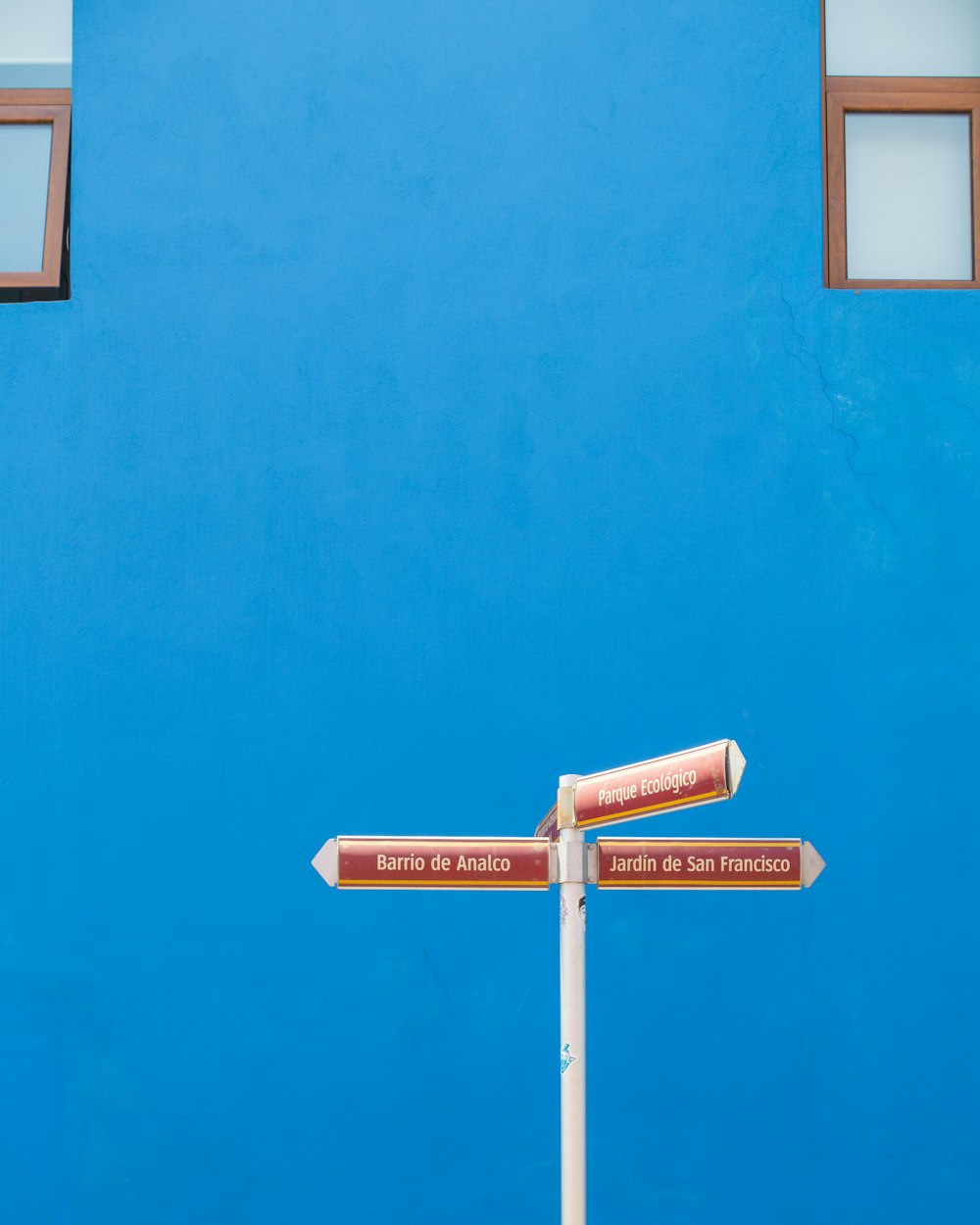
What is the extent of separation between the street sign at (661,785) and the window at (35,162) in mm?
3370

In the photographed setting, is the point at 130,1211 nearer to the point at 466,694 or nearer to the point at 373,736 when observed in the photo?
the point at 373,736

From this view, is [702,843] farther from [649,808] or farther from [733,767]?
[733,767]

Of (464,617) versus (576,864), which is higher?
(464,617)

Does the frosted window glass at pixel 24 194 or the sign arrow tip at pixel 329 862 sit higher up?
the frosted window glass at pixel 24 194

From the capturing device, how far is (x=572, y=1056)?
326 cm

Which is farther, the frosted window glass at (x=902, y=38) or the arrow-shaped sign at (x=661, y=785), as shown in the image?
the frosted window glass at (x=902, y=38)

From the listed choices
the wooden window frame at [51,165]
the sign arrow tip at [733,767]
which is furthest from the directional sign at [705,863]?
the wooden window frame at [51,165]

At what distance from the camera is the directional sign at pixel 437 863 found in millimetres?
3344

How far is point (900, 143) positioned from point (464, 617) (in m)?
2.62

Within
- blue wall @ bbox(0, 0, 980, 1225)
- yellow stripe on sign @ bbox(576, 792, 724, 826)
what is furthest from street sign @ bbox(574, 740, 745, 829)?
blue wall @ bbox(0, 0, 980, 1225)

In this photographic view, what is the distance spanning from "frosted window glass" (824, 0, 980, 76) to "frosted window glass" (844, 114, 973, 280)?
21cm

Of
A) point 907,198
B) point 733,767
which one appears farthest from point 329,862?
point 907,198

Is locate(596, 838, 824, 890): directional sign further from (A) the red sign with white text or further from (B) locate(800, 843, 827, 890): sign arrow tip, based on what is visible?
(A) the red sign with white text

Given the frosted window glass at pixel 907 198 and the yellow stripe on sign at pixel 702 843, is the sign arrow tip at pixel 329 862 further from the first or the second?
the frosted window glass at pixel 907 198
